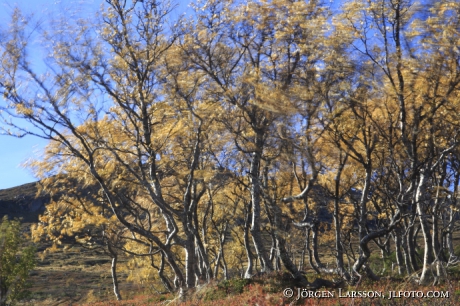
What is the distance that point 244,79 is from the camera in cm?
1423

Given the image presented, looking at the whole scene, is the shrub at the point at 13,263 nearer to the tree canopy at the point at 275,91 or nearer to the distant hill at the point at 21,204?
the tree canopy at the point at 275,91

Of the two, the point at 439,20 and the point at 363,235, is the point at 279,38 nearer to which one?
the point at 439,20

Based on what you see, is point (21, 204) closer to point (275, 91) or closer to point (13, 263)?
point (13, 263)

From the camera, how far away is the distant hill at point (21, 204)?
131250mm

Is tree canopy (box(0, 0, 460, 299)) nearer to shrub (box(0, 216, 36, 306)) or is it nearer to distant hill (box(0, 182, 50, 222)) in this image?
shrub (box(0, 216, 36, 306))

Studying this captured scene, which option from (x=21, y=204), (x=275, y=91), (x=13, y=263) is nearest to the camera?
(x=275, y=91)

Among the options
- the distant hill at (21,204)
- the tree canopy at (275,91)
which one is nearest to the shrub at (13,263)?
the tree canopy at (275,91)

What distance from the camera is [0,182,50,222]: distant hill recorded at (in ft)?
431

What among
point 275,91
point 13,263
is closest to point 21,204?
point 13,263

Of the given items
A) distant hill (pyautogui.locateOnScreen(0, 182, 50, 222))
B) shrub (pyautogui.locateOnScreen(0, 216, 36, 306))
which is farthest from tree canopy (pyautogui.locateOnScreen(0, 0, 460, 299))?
distant hill (pyautogui.locateOnScreen(0, 182, 50, 222))

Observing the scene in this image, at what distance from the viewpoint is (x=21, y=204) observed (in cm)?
13425

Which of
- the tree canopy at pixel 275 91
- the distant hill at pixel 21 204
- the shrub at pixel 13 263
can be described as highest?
the distant hill at pixel 21 204

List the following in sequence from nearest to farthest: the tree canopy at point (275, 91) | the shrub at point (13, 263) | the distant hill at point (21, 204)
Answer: the tree canopy at point (275, 91) < the shrub at point (13, 263) < the distant hill at point (21, 204)

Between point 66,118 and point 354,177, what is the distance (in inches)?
533
